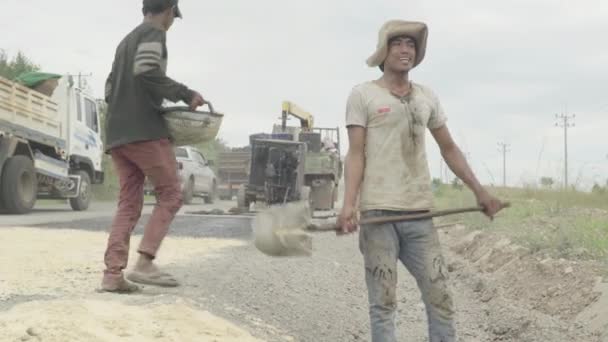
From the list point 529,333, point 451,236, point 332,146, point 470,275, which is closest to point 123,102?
point 529,333

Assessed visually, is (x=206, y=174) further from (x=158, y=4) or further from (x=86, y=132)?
(x=158, y=4)

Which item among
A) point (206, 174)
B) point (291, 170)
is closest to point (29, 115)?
point (291, 170)

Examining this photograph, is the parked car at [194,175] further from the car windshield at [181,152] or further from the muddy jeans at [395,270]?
the muddy jeans at [395,270]

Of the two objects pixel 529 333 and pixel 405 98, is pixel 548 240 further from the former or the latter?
pixel 405 98

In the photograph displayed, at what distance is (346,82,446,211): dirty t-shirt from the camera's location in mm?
3906

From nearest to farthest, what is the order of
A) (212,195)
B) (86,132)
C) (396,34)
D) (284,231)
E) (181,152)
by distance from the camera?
(396,34)
(284,231)
(86,132)
(181,152)
(212,195)

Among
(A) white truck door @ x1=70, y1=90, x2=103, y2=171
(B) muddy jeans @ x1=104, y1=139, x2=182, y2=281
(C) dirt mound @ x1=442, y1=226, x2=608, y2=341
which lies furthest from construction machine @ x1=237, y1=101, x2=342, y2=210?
(B) muddy jeans @ x1=104, y1=139, x2=182, y2=281

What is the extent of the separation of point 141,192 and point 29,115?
1173cm

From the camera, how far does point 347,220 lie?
3.85 m

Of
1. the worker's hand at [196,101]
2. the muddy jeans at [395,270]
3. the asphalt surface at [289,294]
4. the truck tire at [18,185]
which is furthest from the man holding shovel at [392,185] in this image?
the truck tire at [18,185]

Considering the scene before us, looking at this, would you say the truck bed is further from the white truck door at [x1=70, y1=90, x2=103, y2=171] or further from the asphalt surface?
the asphalt surface

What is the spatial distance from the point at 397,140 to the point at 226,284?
2769 millimetres

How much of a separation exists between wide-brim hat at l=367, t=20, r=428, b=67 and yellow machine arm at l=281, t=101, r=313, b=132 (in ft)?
57.9

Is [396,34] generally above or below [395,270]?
above
